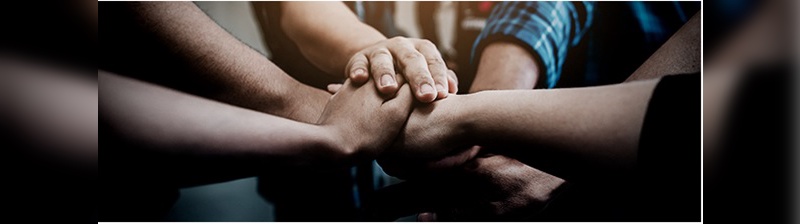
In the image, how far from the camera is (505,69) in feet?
3.54

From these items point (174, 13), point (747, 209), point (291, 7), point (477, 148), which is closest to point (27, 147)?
point (174, 13)

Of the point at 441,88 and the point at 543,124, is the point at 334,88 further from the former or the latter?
the point at 543,124

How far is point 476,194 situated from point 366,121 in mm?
261

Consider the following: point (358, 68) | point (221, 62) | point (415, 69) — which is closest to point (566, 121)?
point (415, 69)

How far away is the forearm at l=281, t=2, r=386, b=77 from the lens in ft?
3.57

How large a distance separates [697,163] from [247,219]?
848 mm

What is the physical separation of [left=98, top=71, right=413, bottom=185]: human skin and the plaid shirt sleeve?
25 centimetres

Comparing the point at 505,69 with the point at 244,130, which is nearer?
the point at 244,130

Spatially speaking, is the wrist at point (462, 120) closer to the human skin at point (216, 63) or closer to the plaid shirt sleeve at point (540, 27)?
the human skin at point (216, 63)

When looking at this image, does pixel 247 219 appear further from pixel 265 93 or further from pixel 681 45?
pixel 681 45

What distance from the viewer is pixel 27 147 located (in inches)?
39.3

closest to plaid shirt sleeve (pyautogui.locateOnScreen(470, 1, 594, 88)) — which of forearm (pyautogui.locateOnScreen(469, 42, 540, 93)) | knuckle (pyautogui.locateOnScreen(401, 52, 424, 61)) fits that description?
forearm (pyautogui.locateOnScreen(469, 42, 540, 93))

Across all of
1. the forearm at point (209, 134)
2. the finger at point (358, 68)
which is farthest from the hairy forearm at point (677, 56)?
the forearm at point (209, 134)

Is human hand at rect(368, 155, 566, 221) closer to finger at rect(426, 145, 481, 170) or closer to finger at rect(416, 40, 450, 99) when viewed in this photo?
finger at rect(426, 145, 481, 170)
